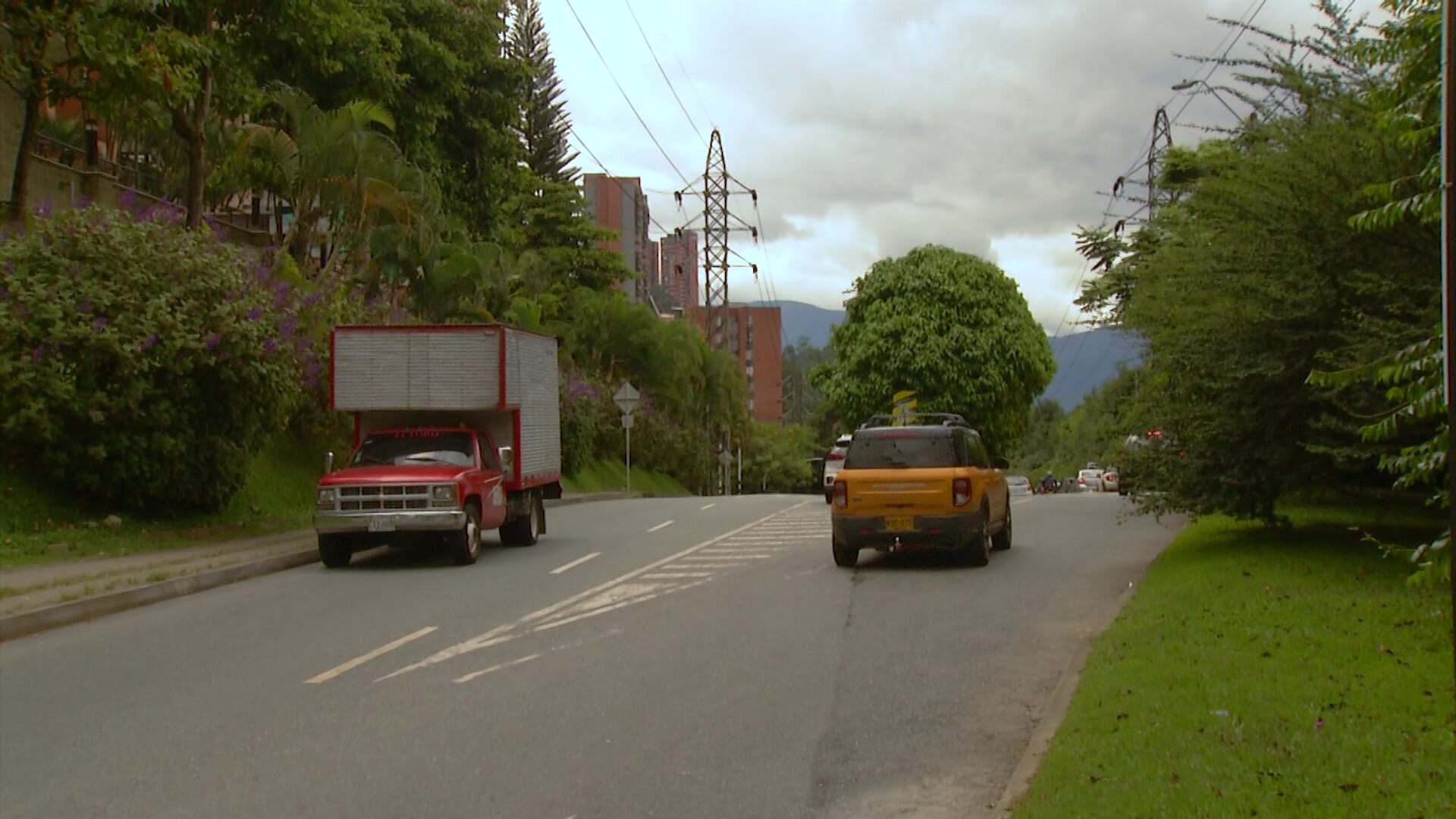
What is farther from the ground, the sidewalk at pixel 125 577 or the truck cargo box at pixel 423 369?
the truck cargo box at pixel 423 369

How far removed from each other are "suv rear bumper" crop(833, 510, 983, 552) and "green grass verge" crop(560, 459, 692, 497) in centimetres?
2607

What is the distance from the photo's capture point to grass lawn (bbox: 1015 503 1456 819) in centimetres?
583

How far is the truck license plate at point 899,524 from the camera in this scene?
16.0 meters

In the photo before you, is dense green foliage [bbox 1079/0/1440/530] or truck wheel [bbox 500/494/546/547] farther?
truck wheel [bbox 500/494/546/547]

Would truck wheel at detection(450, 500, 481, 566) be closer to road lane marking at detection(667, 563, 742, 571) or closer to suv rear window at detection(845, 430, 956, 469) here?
road lane marking at detection(667, 563, 742, 571)

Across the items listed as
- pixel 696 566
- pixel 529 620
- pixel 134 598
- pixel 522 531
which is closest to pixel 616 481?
pixel 522 531

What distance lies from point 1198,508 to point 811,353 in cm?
16255

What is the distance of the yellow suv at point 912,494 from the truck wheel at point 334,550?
6481mm

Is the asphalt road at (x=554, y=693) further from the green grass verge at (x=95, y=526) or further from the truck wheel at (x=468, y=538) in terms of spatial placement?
the green grass verge at (x=95, y=526)

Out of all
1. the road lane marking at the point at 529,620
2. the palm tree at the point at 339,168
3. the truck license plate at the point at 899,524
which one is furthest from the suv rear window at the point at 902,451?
the palm tree at the point at 339,168

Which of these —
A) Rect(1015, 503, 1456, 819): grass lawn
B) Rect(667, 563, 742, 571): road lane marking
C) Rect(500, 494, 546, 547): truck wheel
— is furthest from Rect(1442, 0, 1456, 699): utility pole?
Rect(500, 494, 546, 547): truck wheel

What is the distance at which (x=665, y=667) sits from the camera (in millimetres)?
10281

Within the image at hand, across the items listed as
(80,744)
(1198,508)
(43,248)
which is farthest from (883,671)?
(43,248)

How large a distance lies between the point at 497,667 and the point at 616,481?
40.3m
